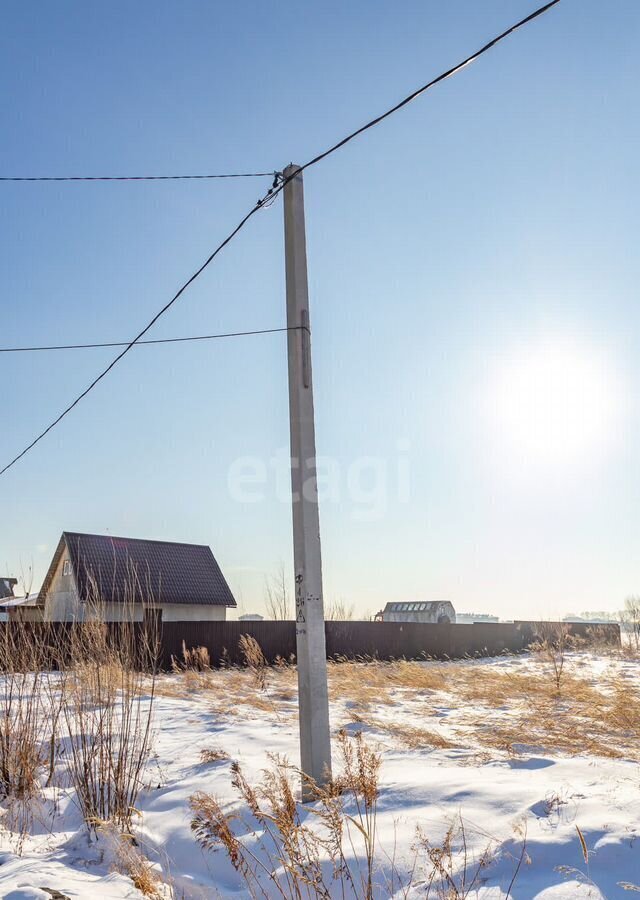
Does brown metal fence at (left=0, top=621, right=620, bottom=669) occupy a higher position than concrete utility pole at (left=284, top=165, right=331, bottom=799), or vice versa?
concrete utility pole at (left=284, top=165, right=331, bottom=799)

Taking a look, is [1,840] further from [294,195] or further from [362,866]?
[294,195]

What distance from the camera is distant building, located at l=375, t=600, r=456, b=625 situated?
117ft

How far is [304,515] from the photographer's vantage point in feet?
14.3

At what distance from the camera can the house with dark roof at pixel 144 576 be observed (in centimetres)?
2272

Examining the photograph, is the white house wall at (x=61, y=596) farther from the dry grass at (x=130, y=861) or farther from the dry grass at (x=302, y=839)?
the dry grass at (x=302, y=839)

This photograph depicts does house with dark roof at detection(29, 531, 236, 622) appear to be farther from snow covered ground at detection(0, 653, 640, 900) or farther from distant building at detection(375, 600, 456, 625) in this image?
snow covered ground at detection(0, 653, 640, 900)

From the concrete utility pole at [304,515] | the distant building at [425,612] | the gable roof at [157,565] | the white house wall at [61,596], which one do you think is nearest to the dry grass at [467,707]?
the concrete utility pole at [304,515]

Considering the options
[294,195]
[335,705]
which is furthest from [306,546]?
[335,705]

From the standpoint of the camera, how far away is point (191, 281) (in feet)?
20.2

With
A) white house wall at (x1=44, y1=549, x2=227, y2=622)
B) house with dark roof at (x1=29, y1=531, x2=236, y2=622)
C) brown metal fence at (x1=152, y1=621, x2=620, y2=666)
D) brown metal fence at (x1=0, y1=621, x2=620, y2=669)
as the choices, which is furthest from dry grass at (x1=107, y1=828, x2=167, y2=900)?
white house wall at (x1=44, y1=549, x2=227, y2=622)

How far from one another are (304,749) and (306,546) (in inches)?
49.1

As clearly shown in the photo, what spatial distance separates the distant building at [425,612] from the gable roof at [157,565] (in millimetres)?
12981

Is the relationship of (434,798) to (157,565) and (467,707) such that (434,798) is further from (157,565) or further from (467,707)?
(157,565)

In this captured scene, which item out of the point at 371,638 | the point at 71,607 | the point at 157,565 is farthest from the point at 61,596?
the point at 371,638
